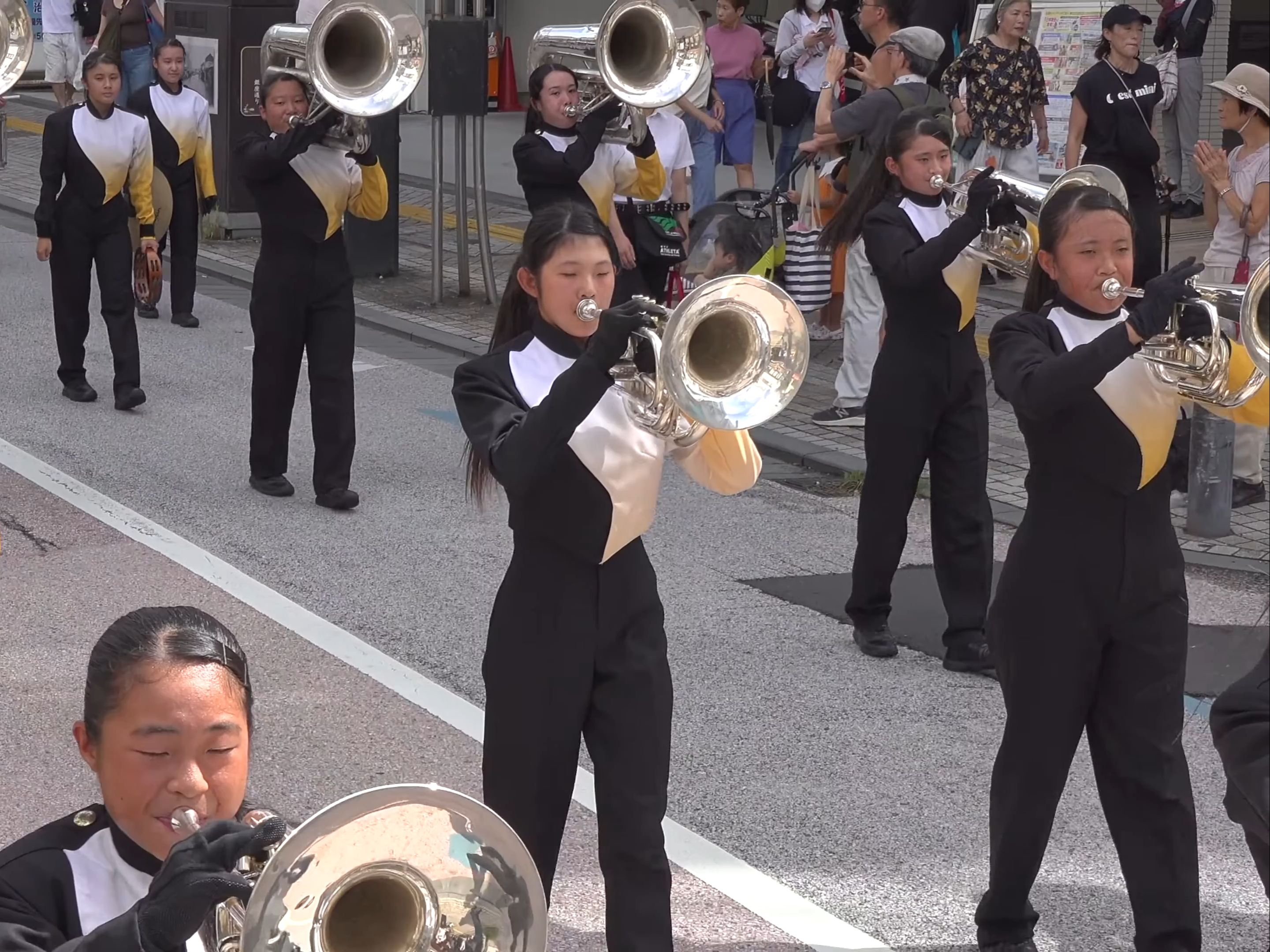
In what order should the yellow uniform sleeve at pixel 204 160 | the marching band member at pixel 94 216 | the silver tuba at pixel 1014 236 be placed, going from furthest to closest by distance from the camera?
the yellow uniform sleeve at pixel 204 160
the marching band member at pixel 94 216
the silver tuba at pixel 1014 236

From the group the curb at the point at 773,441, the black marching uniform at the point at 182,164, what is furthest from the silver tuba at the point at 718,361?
the black marching uniform at the point at 182,164

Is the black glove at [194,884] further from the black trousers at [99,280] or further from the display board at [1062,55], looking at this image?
the display board at [1062,55]

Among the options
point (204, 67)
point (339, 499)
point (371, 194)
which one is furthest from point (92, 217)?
point (204, 67)

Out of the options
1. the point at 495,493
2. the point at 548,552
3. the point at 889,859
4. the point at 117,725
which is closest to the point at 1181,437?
the point at 495,493

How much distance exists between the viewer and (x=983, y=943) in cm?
430

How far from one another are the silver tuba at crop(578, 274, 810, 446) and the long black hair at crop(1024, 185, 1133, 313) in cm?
69

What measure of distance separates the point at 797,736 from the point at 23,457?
15.3 ft

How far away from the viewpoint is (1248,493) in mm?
8414

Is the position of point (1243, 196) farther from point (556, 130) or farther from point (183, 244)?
point (183, 244)

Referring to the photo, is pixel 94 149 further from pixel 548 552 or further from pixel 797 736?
pixel 548 552

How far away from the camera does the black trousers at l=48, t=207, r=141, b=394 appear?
9.78m

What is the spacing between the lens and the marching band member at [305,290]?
802 centimetres

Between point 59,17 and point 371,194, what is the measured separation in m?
12.9

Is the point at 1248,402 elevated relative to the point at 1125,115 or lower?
lower
